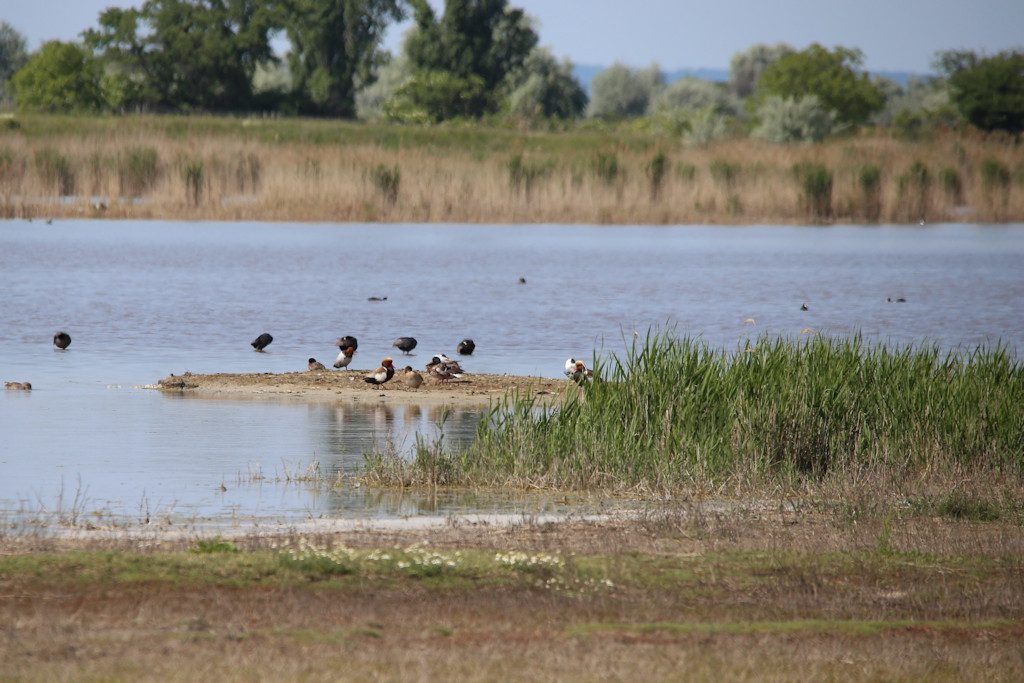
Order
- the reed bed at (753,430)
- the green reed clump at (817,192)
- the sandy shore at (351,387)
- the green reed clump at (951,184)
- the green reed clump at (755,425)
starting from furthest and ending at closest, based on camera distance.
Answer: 1. the green reed clump at (951,184)
2. the green reed clump at (817,192)
3. the sandy shore at (351,387)
4. the green reed clump at (755,425)
5. the reed bed at (753,430)

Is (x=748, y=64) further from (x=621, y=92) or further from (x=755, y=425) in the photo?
(x=755, y=425)

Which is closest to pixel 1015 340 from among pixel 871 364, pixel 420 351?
pixel 420 351

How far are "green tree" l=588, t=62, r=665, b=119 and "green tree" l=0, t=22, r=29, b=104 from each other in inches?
2062

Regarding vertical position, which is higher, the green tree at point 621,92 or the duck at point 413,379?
the green tree at point 621,92

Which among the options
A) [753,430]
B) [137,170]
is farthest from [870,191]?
[753,430]

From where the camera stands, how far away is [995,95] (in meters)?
83.0

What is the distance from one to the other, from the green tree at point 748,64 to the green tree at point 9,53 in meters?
72.5

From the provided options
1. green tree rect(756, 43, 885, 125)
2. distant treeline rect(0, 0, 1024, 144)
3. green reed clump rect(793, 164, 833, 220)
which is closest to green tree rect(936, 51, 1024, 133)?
distant treeline rect(0, 0, 1024, 144)

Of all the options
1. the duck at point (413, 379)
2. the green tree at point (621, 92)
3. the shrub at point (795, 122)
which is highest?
the green tree at point (621, 92)

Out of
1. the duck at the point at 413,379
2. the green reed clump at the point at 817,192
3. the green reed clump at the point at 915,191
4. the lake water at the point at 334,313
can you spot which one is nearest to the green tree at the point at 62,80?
the lake water at the point at 334,313

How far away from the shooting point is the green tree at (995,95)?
82875 millimetres

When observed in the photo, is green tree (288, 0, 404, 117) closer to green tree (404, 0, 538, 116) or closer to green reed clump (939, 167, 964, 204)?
green tree (404, 0, 538, 116)

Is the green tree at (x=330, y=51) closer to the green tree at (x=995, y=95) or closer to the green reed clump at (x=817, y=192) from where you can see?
the green tree at (x=995, y=95)

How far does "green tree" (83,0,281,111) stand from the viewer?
282 ft
